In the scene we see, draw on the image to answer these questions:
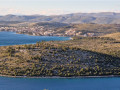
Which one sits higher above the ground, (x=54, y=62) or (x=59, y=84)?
(x=54, y=62)

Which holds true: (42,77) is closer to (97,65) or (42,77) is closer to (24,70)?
(24,70)

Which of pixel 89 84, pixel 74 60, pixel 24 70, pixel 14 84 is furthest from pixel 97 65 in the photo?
pixel 14 84

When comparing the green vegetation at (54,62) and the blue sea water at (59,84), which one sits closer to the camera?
the blue sea water at (59,84)

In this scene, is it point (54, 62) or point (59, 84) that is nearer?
point (59, 84)

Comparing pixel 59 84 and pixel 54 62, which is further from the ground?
pixel 54 62

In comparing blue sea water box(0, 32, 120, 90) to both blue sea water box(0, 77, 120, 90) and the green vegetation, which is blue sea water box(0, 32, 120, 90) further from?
the green vegetation

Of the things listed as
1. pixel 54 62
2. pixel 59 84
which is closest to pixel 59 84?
pixel 59 84

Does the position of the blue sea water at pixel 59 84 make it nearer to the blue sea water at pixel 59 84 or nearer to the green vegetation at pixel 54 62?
the blue sea water at pixel 59 84

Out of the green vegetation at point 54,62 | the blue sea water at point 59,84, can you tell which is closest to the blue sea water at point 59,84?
the blue sea water at point 59,84

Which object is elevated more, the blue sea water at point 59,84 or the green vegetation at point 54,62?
the green vegetation at point 54,62

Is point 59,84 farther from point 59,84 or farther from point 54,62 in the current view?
point 54,62
